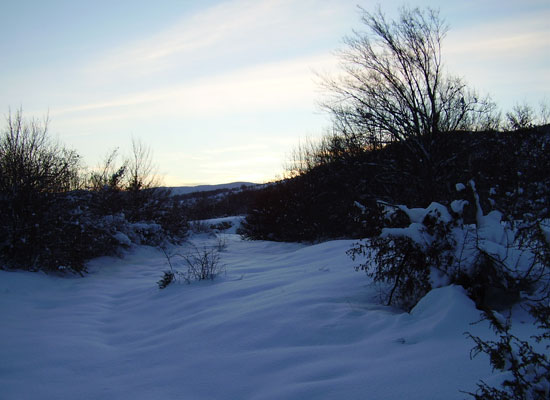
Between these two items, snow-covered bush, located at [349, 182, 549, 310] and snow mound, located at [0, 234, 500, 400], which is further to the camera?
snow-covered bush, located at [349, 182, 549, 310]

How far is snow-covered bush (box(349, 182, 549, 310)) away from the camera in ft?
10.2

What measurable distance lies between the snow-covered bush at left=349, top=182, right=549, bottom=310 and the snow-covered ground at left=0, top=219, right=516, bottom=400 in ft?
0.82

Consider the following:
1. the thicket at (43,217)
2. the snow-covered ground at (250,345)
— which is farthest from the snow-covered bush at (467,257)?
the thicket at (43,217)

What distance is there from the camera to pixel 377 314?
11.3 ft

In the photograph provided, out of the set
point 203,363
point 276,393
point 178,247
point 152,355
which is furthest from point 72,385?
point 178,247

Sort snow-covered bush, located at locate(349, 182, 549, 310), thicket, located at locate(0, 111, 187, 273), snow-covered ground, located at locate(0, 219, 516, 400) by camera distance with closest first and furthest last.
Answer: snow-covered ground, located at locate(0, 219, 516, 400), snow-covered bush, located at locate(349, 182, 549, 310), thicket, located at locate(0, 111, 187, 273)

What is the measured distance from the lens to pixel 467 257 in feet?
10.8

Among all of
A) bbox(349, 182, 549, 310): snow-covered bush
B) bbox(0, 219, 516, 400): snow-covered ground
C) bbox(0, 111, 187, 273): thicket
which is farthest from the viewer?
bbox(0, 111, 187, 273): thicket

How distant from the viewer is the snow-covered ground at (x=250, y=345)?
89.4 inches

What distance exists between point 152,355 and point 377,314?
2150 millimetres

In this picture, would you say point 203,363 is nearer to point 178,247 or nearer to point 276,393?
point 276,393

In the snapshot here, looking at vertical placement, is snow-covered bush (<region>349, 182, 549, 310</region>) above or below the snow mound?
above

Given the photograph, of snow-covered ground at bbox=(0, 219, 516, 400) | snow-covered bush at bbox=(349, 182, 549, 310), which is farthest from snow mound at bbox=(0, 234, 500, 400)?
snow-covered bush at bbox=(349, 182, 549, 310)

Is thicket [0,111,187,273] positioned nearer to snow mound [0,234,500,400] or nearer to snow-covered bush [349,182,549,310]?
snow mound [0,234,500,400]
